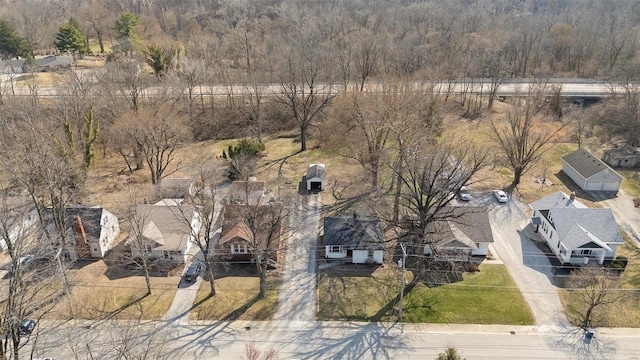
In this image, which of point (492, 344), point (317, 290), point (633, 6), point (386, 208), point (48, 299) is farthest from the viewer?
point (633, 6)

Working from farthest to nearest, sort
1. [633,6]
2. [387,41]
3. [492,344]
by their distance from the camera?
[633,6]
[387,41]
[492,344]

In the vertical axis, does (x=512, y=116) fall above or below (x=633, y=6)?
below

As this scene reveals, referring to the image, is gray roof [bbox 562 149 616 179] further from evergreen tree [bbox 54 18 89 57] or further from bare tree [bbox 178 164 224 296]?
evergreen tree [bbox 54 18 89 57]

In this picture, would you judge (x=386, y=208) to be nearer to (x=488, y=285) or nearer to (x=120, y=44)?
(x=488, y=285)

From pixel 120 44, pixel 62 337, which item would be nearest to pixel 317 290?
pixel 62 337

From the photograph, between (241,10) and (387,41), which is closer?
(387,41)

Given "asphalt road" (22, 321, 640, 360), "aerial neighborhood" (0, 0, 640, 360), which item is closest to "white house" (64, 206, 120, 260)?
"aerial neighborhood" (0, 0, 640, 360)
